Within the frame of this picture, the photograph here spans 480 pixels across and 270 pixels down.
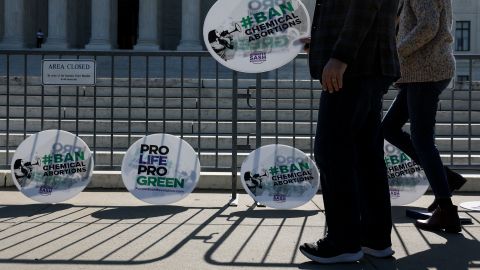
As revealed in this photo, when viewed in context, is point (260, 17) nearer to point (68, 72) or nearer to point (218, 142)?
point (68, 72)

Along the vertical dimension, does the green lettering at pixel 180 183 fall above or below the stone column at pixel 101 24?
below

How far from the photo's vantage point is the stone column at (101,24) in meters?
27.4

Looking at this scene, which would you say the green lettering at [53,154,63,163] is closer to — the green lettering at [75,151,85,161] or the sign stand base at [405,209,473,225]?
the green lettering at [75,151,85,161]

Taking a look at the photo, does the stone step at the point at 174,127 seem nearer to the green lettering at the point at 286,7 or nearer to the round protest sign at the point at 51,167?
the round protest sign at the point at 51,167

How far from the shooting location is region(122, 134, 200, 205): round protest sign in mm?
5430

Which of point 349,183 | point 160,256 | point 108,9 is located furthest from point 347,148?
point 108,9

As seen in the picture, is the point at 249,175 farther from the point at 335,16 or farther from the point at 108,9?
the point at 108,9

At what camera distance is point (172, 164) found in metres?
5.52

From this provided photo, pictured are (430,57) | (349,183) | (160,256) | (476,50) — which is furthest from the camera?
(476,50)

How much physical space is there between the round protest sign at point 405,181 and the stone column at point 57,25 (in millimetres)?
24413

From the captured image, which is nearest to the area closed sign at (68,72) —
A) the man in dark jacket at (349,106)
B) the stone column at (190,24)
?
the man in dark jacket at (349,106)

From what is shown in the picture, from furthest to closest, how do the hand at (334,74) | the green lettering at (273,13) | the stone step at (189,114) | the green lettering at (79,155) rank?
the stone step at (189,114)
the green lettering at (79,155)
the green lettering at (273,13)
the hand at (334,74)

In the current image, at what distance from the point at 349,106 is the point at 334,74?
23cm

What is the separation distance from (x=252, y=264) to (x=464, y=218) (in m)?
2.18
